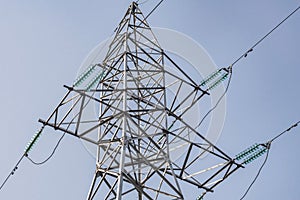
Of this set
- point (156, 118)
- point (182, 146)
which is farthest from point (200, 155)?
point (156, 118)

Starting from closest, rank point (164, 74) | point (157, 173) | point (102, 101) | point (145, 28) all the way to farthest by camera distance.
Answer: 1. point (157, 173)
2. point (102, 101)
3. point (164, 74)
4. point (145, 28)

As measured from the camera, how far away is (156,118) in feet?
53.8

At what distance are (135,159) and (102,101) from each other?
8.98 feet

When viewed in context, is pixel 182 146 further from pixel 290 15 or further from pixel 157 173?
pixel 290 15

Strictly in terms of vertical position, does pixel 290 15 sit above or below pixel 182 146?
above

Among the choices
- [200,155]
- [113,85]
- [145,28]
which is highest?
[145,28]

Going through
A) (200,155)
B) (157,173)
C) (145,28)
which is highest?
(145,28)

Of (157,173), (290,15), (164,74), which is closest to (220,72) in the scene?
(164,74)

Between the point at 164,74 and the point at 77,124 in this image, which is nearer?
the point at 77,124

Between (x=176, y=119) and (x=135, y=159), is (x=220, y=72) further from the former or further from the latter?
(x=135, y=159)

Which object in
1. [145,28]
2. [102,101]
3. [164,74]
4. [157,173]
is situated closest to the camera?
[157,173]

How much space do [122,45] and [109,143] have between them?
4.28 meters

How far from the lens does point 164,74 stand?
17391 mm

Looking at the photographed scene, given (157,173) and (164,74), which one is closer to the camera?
(157,173)
